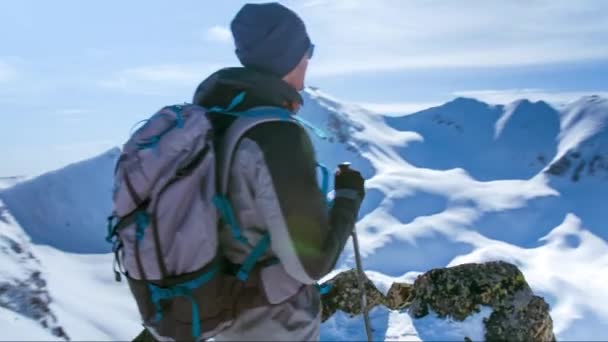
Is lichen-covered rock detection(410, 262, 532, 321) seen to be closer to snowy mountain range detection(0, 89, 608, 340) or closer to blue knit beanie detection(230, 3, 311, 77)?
snowy mountain range detection(0, 89, 608, 340)

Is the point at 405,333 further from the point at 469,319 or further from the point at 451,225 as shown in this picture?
the point at 451,225

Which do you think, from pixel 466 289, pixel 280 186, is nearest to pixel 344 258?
pixel 466 289

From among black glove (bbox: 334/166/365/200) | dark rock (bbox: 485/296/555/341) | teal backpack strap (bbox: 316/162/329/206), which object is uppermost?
teal backpack strap (bbox: 316/162/329/206)

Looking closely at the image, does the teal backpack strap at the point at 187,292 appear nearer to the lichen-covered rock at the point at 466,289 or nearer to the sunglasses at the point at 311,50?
the sunglasses at the point at 311,50

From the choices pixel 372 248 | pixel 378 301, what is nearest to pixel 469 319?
pixel 378 301

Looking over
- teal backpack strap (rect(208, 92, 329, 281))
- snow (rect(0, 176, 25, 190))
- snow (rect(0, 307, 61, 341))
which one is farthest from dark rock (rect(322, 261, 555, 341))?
snow (rect(0, 176, 25, 190))

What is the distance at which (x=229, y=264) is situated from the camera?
304 centimetres

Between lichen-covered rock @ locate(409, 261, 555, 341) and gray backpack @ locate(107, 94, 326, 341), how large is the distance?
513 cm

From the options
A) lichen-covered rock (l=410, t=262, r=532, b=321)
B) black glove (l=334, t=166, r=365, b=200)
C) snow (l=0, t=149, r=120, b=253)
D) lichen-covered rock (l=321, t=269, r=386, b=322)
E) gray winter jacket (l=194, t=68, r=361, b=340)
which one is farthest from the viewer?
snow (l=0, t=149, r=120, b=253)

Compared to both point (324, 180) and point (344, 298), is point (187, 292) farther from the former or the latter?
point (344, 298)

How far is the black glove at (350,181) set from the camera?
3312mm

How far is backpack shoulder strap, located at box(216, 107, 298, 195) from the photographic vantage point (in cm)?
278

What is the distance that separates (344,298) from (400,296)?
91 centimetres

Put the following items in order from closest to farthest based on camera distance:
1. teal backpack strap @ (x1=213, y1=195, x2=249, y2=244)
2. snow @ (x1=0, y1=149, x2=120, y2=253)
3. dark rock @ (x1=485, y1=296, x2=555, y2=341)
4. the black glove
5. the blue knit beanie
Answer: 1. teal backpack strap @ (x1=213, y1=195, x2=249, y2=244)
2. the blue knit beanie
3. the black glove
4. dark rock @ (x1=485, y1=296, x2=555, y2=341)
5. snow @ (x1=0, y1=149, x2=120, y2=253)
